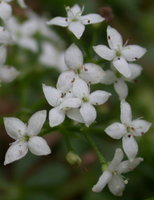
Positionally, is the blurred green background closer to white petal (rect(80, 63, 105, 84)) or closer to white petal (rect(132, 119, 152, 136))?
white petal (rect(80, 63, 105, 84))

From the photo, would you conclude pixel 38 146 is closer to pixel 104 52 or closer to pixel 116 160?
pixel 116 160

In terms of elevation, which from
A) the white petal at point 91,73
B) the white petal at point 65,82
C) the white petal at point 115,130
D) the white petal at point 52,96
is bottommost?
the white petal at point 115,130

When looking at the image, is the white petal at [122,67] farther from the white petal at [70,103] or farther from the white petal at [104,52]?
the white petal at [70,103]

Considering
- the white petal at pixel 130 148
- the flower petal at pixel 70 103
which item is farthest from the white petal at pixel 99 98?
the white petal at pixel 130 148

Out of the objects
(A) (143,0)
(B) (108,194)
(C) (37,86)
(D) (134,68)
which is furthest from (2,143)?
(A) (143,0)

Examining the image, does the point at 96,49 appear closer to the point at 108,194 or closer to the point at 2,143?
the point at 108,194

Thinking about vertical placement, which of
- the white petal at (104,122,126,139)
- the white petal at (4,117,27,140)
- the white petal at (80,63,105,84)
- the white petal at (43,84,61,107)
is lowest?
the white petal at (4,117,27,140)

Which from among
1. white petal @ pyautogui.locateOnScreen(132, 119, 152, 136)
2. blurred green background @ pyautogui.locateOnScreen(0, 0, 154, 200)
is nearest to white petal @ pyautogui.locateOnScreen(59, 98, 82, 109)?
blurred green background @ pyautogui.locateOnScreen(0, 0, 154, 200)
